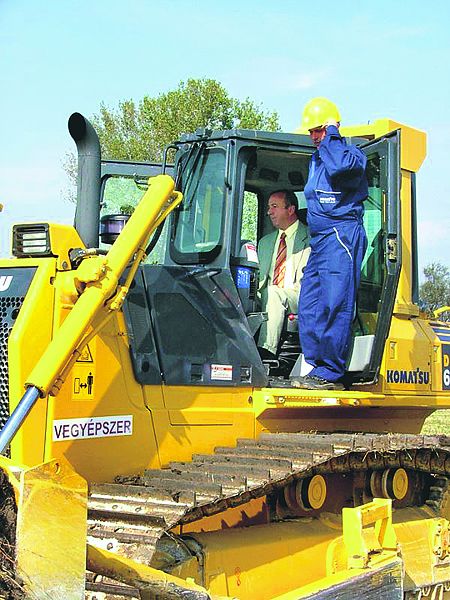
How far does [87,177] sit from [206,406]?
1508 mm

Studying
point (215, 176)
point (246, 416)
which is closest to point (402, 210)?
point (215, 176)

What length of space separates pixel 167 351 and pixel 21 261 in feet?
3.12

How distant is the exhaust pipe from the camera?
14.9 ft

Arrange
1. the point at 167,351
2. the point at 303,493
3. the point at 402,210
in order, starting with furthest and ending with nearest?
the point at 402,210, the point at 303,493, the point at 167,351

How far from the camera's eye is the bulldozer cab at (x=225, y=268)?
5.13 meters

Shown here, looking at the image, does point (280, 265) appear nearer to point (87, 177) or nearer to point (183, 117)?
point (87, 177)

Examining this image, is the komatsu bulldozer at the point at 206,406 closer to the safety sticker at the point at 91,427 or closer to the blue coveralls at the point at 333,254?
the safety sticker at the point at 91,427

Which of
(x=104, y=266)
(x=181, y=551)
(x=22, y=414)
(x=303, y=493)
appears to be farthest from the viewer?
(x=303, y=493)

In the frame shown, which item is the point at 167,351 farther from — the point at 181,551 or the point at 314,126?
the point at 314,126

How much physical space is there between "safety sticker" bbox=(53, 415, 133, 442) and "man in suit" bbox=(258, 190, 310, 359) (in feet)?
Result: 4.21

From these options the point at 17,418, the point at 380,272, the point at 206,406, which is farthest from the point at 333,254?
the point at 17,418

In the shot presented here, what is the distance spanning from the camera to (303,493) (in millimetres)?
5516

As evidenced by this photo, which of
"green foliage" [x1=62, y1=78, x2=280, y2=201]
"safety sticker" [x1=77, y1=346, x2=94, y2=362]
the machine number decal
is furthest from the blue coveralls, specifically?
"green foliage" [x1=62, y1=78, x2=280, y2=201]

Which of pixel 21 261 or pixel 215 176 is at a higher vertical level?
pixel 215 176
